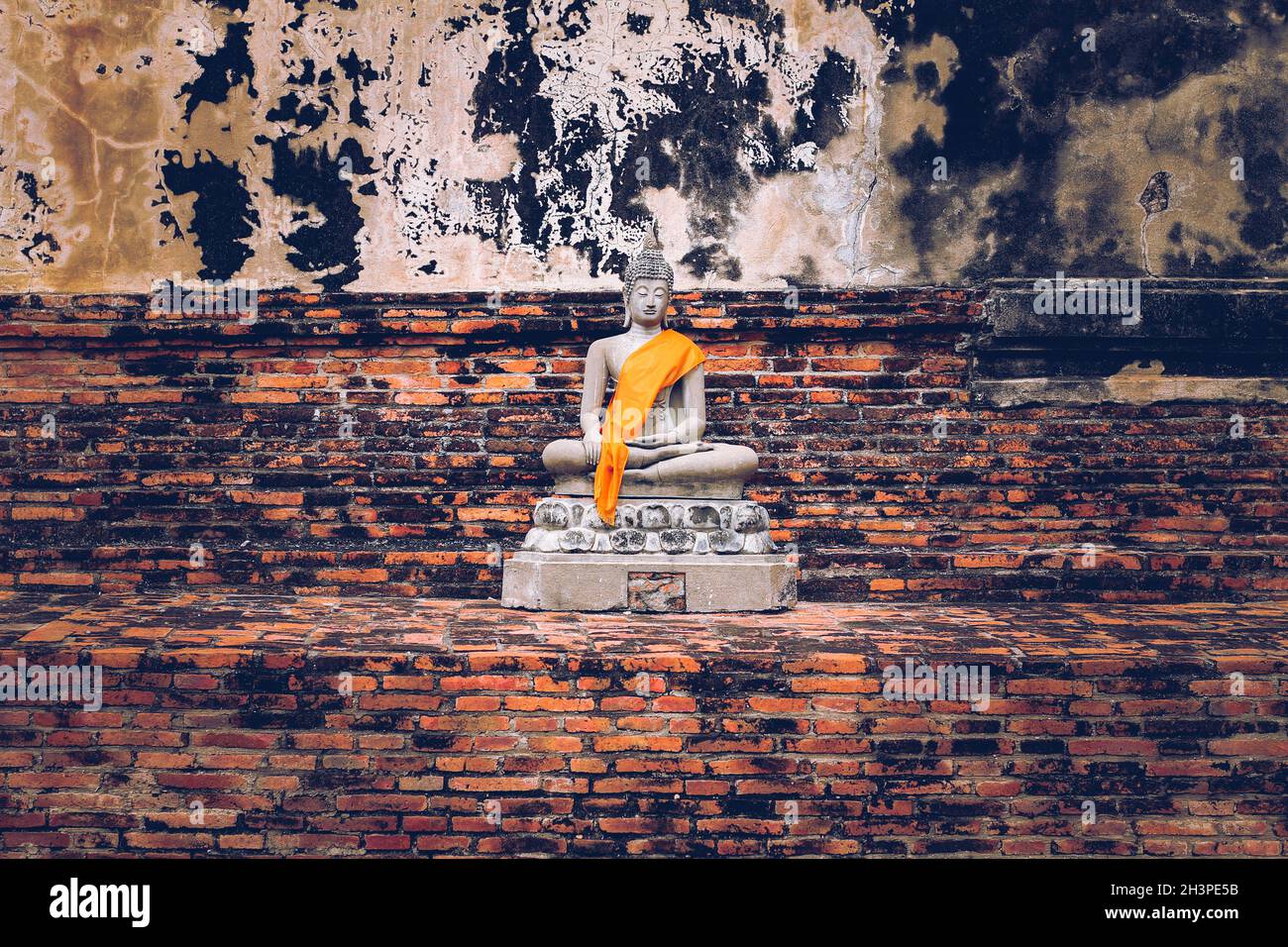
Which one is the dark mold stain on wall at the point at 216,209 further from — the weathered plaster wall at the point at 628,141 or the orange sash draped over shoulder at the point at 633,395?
the orange sash draped over shoulder at the point at 633,395

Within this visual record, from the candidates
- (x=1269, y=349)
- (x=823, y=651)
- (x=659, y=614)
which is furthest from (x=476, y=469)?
(x=1269, y=349)

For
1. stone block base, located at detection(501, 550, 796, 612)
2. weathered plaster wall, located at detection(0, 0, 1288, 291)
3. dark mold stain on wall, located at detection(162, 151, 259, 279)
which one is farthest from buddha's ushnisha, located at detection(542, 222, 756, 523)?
dark mold stain on wall, located at detection(162, 151, 259, 279)

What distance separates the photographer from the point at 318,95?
19.1 ft

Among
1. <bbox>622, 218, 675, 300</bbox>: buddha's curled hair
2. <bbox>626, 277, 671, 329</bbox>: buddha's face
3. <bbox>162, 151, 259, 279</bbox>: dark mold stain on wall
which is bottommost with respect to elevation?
<bbox>626, 277, 671, 329</bbox>: buddha's face

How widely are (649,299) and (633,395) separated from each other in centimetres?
47

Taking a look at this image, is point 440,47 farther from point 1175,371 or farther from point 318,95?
point 1175,371

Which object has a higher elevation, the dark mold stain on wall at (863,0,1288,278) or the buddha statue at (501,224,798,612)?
the dark mold stain on wall at (863,0,1288,278)

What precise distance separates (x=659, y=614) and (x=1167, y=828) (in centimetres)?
212

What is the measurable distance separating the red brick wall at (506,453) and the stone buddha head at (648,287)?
48cm

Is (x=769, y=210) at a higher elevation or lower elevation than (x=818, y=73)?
lower

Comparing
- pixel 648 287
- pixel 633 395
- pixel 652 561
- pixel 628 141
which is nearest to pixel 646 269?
pixel 648 287

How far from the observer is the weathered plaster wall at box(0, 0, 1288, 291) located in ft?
19.0

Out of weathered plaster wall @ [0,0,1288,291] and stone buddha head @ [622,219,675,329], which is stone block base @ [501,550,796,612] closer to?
stone buddha head @ [622,219,675,329]

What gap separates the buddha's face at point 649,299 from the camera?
5281 mm
